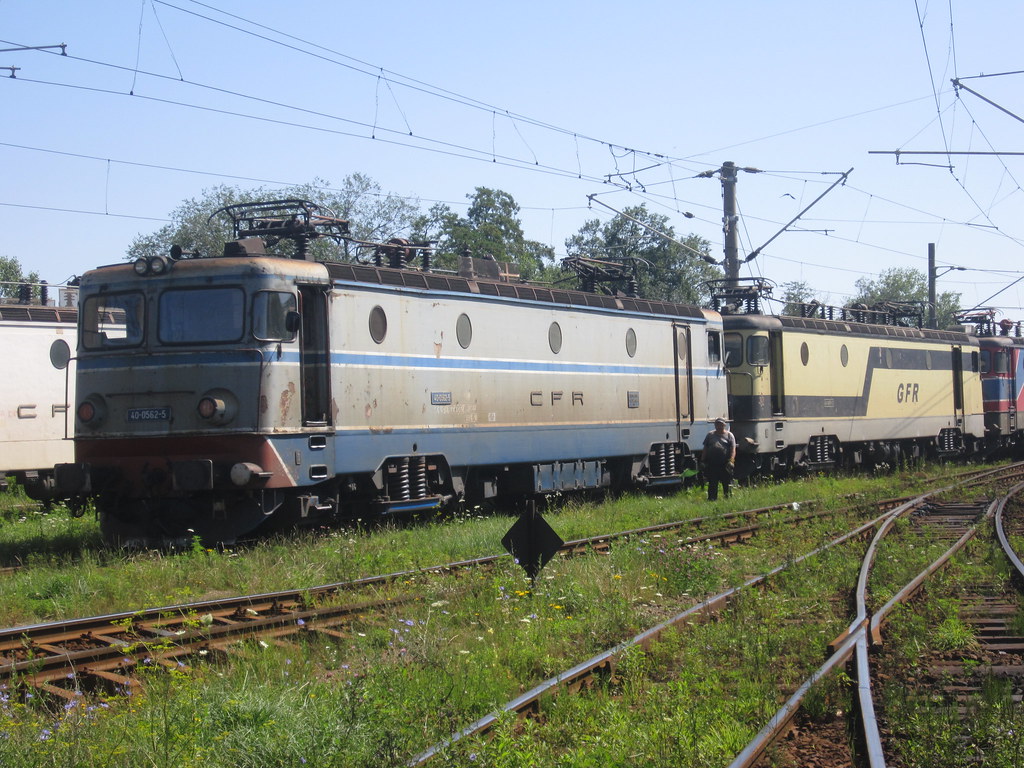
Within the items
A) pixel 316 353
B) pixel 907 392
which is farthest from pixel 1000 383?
pixel 316 353

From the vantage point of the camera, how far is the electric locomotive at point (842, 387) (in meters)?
23.0

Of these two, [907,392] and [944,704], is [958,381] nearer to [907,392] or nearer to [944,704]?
[907,392]

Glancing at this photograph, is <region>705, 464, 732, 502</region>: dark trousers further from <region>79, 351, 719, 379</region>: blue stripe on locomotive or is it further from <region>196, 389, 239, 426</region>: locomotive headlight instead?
<region>196, 389, 239, 426</region>: locomotive headlight

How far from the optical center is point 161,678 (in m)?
6.77

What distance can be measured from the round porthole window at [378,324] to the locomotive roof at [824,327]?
11.0 m

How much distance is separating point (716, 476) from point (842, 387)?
8.07 meters

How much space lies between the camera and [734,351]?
23219 millimetres

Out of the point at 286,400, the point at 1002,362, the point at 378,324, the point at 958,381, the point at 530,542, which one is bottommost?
the point at 530,542

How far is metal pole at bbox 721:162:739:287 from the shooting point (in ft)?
85.5

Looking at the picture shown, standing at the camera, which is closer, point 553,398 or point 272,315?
point 272,315

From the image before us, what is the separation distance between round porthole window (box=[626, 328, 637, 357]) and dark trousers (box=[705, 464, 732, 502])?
91.8 inches

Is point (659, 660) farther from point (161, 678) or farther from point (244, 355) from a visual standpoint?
point (244, 355)

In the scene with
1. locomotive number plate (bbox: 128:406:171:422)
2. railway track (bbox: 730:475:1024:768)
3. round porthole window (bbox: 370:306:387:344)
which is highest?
round porthole window (bbox: 370:306:387:344)

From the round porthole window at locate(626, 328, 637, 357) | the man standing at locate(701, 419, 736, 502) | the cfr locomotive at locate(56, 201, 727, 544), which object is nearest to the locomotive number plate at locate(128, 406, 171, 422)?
the cfr locomotive at locate(56, 201, 727, 544)
